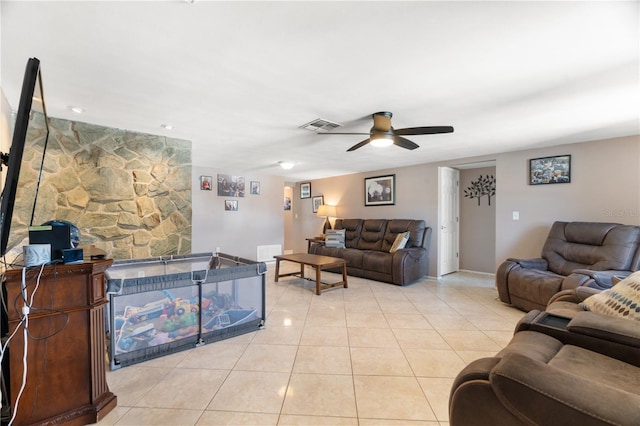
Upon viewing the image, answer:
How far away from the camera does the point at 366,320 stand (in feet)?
10.1

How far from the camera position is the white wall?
5.90m

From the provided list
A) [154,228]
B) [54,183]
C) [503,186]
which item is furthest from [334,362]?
[503,186]

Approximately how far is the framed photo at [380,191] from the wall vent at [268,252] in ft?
7.86

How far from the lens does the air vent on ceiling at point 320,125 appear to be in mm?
2925

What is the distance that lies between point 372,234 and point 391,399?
13.2ft

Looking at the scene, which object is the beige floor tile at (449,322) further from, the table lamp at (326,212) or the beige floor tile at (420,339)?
the table lamp at (326,212)

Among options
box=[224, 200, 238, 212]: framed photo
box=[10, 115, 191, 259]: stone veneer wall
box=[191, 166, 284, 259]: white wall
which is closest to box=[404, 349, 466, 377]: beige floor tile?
box=[10, 115, 191, 259]: stone veneer wall

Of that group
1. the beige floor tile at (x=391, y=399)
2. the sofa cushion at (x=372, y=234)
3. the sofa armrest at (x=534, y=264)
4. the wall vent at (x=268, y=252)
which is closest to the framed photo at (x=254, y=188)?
the wall vent at (x=268, y=252)

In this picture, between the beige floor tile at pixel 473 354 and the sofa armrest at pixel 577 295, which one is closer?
the sofa armrest at pixel 577 295

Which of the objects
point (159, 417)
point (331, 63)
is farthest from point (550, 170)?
point (159, 417)

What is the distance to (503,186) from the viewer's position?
440 cm

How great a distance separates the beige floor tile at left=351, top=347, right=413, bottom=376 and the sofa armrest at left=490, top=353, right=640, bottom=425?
4.49 ft

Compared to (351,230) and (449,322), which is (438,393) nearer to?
(449,322)

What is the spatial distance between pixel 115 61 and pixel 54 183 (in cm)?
188
